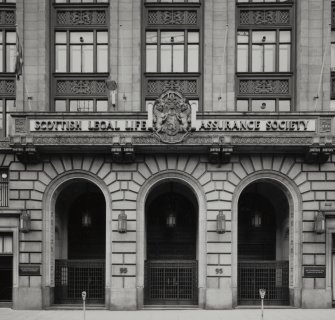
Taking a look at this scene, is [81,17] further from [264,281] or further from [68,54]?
[264,281]

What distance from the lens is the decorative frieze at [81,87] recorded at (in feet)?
91.8

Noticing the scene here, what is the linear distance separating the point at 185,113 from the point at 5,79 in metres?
10.8

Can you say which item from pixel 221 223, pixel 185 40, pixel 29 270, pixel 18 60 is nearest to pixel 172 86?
pixel 185 40

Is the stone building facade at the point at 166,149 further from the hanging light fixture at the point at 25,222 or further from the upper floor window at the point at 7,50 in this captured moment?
the upper floor window at the point at 7,50

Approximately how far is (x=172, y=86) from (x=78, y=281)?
12.3 metres

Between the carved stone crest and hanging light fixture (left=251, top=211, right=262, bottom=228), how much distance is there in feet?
24.0

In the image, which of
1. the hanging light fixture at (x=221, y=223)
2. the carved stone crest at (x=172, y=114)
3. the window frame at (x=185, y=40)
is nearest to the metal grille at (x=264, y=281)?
the hanging light fixture at (x=221, y=223)

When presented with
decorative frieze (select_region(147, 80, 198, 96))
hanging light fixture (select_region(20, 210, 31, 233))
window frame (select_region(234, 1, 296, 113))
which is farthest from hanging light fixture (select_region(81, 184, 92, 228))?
window frame (select_region(234, 1, 296, 113))

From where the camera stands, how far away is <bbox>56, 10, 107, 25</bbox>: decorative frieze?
28.1 metres

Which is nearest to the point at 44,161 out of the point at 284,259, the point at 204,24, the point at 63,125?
the point at 63,125

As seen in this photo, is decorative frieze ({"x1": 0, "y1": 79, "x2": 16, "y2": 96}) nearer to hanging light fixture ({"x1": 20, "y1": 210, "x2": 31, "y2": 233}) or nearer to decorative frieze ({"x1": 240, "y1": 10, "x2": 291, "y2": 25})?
hanging light fixture ({"x1": 20, "y1": 210, "x2": 31, "y2": 233})

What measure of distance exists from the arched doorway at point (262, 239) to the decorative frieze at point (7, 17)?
17.0 m

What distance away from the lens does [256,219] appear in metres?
28.9

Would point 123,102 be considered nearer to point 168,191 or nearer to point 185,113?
point 185,113
